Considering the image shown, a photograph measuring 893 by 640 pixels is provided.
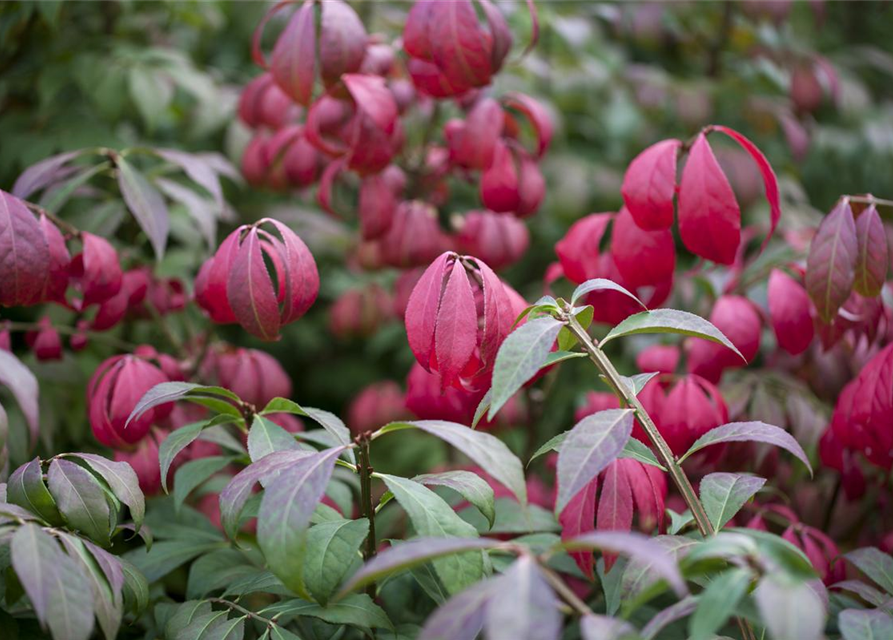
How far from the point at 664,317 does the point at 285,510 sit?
357mm

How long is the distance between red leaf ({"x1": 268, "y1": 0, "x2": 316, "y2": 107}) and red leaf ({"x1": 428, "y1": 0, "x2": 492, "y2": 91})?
16 centimetres

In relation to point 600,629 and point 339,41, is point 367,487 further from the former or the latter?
point 339,41

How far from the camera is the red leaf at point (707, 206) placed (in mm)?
905

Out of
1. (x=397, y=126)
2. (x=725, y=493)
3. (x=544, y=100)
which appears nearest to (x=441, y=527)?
(x=725, y=493)

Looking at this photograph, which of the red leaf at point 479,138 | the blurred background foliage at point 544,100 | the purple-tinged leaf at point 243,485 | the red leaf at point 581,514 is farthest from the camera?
the blurred background foliage at point 544,100

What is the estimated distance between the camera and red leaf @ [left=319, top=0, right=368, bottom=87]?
1083mm

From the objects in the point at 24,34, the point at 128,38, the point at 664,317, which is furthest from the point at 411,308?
the point at 128,38

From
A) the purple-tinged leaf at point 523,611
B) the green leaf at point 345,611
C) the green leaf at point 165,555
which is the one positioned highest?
the purple-tinged leaf at point 523,611

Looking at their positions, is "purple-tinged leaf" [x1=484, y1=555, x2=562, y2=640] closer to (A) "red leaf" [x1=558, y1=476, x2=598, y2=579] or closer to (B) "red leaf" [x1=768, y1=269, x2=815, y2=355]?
(A) "red leaf" [x1=558, y1=476, x2=598, y2=579]

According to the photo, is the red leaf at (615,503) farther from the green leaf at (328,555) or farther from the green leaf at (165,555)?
the green leaf at (165,555)

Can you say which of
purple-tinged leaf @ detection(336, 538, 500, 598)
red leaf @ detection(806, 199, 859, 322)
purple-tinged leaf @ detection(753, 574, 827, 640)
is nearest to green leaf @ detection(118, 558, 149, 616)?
purple-tinged leaf @ detection(336, 538, 500, 598)

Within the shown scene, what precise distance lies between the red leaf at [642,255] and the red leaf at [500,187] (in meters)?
0.26

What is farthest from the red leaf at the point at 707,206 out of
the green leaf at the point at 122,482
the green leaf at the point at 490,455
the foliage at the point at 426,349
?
the green leaf at the point at 122,482

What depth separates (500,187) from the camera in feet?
3.97
